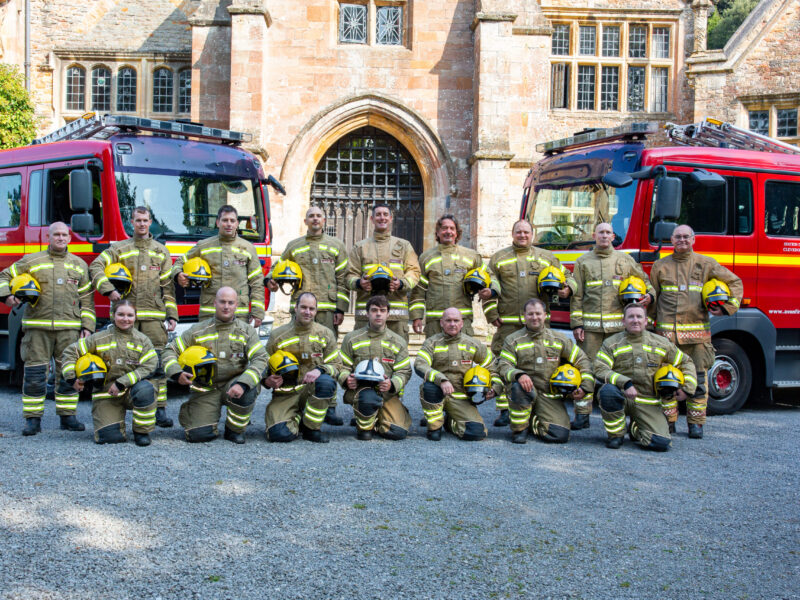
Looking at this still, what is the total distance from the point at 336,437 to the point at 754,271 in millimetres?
4916

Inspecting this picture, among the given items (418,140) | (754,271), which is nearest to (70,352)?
(754,271)

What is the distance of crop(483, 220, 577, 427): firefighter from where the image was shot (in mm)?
8047

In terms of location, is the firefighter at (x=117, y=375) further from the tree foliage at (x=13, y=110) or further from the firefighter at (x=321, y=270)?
the tree foliage at (x=13, y=110)

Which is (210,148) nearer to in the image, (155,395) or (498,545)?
(155,395)

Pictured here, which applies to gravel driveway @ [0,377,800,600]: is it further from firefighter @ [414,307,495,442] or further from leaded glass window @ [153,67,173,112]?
leaded glass window @ [153,67,173,112]

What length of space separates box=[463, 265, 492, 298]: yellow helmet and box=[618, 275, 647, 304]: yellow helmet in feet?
4.08

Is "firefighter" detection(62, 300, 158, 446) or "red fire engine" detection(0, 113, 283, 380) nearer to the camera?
"firefighter" detection(62, 300, 158, 446)

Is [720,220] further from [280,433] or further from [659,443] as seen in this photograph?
[280,433]

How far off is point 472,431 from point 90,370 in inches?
125

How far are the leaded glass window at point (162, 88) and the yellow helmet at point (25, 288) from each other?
1242 cm

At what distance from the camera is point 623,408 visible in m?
6.97

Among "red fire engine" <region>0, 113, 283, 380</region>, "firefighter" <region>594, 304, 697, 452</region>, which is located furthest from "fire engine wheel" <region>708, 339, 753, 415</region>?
"red fire engine" <region>0, 113, 283, 380</region>

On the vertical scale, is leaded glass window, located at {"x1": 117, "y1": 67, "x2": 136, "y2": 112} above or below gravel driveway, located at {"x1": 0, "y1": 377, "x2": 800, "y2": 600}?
above

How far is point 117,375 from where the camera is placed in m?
6.85
